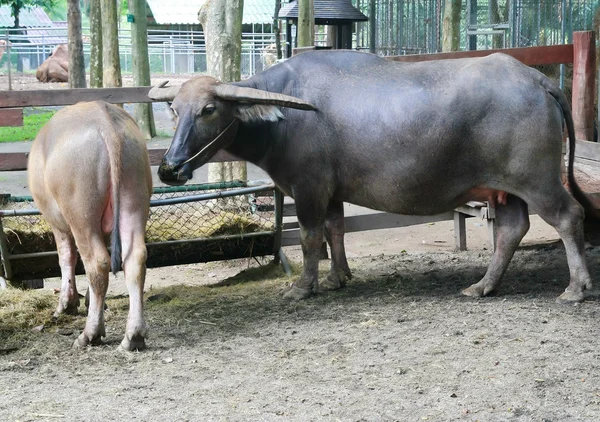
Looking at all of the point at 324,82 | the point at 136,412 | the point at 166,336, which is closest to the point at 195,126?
the point at 324,82

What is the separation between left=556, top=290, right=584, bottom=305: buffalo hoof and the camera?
6.39m

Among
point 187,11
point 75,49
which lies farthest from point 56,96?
point 187,11

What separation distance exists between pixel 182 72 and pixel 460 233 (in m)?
28.2

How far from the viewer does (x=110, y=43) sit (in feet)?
51.0

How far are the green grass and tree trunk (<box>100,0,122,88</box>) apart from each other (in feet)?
13.4

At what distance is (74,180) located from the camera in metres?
5.47

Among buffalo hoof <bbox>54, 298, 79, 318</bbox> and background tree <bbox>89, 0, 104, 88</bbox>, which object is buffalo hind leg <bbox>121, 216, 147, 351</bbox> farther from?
background tree <bbox>89, 0, 104, 88</bbox>

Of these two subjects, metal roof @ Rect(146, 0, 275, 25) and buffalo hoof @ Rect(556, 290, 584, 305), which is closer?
buffalo hoof @ Rect(556, 290, 584, 305)

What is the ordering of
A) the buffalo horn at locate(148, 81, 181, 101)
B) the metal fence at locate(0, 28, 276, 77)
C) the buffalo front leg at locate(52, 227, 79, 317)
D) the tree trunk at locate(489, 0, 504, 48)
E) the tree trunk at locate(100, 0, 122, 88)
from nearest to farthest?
the buffalo front leg at locate(52, 227, 79, 317), the buffalo horn at locate(148, 81, 181, 101), the tree trunk at locate(100, 0, 122, 88), the tree trunk at locate(489, 0, 504, 48), the metal fence at locate(0, 28, 276, 77)

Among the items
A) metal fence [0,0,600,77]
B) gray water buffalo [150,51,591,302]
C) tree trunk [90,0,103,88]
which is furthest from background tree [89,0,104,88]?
gray water buffalo [150,51,591,302]

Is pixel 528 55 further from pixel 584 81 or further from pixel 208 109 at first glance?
pixel 208 109

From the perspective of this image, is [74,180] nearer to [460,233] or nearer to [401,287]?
[401,287]

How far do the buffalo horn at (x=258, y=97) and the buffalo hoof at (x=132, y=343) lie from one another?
7.09 feet

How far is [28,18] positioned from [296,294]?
176 ft
